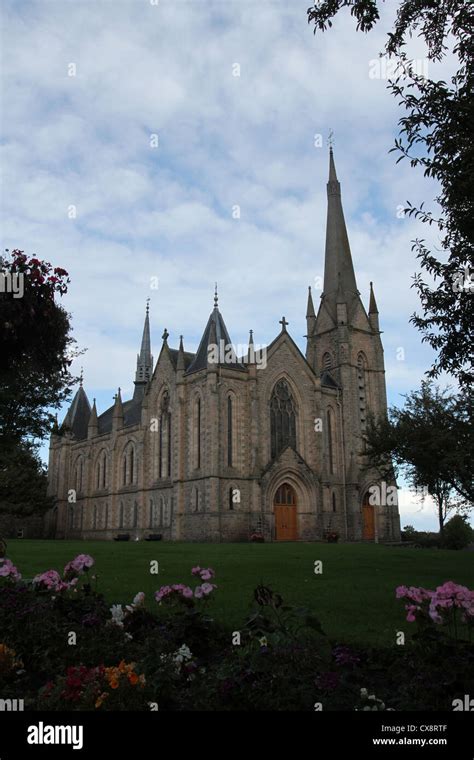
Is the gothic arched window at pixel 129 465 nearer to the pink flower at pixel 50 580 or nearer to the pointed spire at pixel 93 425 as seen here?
the pointed spire at pixel 93 425

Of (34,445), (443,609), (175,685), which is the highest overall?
(34,445)

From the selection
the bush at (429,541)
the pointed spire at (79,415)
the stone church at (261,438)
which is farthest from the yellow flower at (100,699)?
the pointed spire at (79,415)

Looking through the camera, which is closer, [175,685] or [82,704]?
[82,704]

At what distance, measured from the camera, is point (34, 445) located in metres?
19.6

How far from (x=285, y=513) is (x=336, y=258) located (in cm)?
2648

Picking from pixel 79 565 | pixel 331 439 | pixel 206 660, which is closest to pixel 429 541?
pixel 331 439

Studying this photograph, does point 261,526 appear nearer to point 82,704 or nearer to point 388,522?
point 388,522

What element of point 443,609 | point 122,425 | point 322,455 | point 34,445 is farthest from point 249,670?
point 122,425

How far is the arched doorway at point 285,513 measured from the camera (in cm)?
4484

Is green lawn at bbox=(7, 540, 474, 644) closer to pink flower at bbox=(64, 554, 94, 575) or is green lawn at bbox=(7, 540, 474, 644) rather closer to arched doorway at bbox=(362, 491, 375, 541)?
pink flower at bbox=(64, 554, 94, 575)

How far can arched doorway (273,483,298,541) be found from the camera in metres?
44.8

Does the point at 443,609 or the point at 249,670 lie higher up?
the point at 443,609

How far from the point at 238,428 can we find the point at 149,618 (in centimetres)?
3543

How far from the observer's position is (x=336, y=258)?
192 ft
